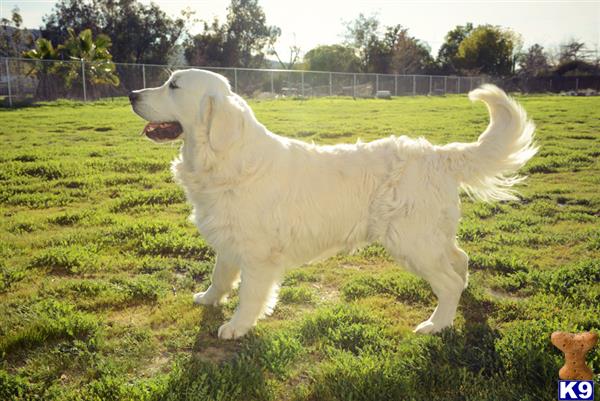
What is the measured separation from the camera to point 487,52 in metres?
63.0

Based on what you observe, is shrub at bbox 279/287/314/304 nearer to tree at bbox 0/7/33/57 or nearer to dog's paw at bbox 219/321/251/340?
dog's paw at bbox 219/321/251/340

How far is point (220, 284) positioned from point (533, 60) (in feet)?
237

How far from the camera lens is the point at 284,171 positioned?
3.81m

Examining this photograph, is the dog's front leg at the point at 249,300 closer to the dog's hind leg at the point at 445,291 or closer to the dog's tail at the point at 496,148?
the dog's hind leg at the point at 445,291

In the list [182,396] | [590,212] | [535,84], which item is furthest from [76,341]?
[535,84]

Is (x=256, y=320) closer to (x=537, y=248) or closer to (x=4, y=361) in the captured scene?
(x=4, y=361)

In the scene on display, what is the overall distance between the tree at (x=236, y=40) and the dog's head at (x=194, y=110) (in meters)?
45.9

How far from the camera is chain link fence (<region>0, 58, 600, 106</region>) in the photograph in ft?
80.9

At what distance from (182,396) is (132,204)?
4545mm

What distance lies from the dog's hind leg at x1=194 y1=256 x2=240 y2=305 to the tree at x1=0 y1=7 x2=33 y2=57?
48480mm

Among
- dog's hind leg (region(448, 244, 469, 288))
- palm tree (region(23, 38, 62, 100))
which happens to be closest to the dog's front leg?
dog's hind leg (region(448, 244, 469, 288))

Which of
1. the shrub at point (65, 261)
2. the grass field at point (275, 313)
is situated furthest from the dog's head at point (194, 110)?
the shrub at point (65, 261)

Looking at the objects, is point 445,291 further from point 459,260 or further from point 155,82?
point 155,82

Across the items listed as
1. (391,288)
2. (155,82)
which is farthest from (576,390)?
(155,82)
